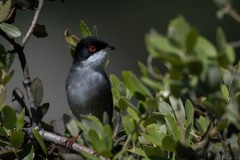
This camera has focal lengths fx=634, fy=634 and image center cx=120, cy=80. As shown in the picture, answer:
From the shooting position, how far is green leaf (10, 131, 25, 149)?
2.35 metres

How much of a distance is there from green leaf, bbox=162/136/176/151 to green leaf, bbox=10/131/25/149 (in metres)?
0.56

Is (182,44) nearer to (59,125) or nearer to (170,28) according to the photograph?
(170,28)

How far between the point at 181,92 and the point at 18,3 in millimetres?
1564

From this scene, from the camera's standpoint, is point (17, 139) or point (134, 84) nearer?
point (134, 84)

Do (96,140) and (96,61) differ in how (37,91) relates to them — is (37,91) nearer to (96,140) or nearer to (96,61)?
(96,140)

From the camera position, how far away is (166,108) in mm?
2432

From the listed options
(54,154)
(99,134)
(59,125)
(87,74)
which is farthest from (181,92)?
(87,74)

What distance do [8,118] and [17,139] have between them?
0.09m

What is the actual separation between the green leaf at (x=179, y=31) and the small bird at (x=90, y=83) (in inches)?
105

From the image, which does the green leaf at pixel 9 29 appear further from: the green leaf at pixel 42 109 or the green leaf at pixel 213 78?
the green leaf at pixel 213 78

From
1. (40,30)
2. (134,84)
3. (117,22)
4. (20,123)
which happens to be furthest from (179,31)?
(117,22)

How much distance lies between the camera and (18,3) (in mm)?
2965

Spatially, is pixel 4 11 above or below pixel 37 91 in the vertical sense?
above

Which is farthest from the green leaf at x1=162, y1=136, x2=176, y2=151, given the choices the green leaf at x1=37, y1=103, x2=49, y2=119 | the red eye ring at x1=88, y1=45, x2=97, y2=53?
the red eye ring at x1=88, y1=45, x2=97, y2=53
